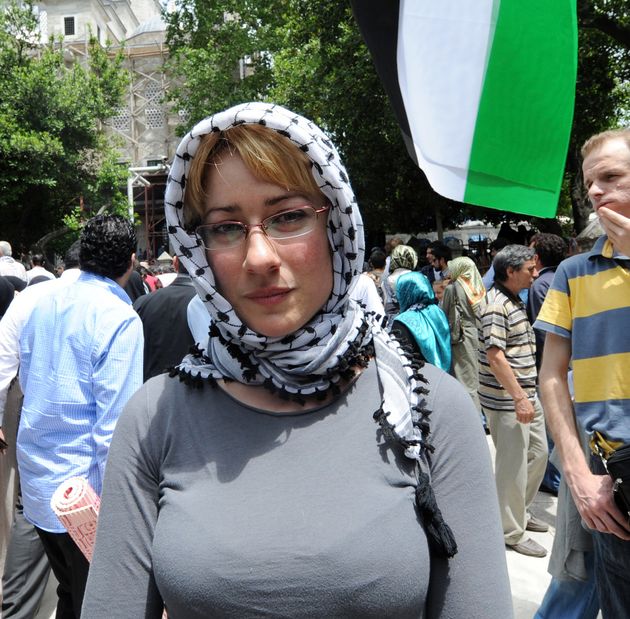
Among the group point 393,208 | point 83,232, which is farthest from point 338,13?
point 83,232

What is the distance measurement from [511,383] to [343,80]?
1367cm

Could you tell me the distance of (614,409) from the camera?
2133 millimetres

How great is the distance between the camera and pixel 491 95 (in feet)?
5.20

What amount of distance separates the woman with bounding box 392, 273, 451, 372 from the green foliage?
9.97 metres

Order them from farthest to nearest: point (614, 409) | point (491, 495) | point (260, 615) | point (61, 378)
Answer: point (61, 378) < point (614, 409) < point (491, 495) < point (260, 615)

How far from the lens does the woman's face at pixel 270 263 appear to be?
1.25 metres

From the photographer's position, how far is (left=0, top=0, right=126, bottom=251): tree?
2389 cm

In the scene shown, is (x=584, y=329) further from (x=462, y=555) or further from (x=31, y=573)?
(x=31, y=573)

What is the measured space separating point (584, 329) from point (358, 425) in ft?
4.37

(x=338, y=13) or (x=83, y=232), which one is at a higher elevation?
(x=338, y=13)

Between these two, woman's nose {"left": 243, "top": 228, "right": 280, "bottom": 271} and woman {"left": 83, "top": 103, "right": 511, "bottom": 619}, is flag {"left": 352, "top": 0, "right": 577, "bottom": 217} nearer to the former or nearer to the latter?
woman {"left": 83, "top": 103, "right": 511, "bottom": 619}

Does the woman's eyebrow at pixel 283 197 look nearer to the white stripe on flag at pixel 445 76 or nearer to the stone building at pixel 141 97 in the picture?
the white stripe on flag at pixel 445 76

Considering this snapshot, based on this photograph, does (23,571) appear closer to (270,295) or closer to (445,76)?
(270,295)

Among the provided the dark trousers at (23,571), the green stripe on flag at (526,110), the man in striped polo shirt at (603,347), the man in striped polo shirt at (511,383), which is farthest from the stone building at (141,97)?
the green stripe on flag at (526,110)
